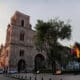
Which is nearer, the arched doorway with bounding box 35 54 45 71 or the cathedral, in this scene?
the cathedral

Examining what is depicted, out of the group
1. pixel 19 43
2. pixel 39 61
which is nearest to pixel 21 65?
pixel 19 43

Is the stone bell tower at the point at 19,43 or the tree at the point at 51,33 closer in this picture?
the tree at the point at 51,33

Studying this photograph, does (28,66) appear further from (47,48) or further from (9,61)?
(47,48)

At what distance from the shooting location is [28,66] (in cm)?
7719

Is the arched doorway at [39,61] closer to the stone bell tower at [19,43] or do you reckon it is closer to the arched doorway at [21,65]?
the stone bell tower at [19,43]

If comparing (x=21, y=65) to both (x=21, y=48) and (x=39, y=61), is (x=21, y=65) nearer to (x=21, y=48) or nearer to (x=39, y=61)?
(x=21, y=48)

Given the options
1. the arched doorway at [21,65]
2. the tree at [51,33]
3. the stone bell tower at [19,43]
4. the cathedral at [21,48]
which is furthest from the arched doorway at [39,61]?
the tree at [51,33]

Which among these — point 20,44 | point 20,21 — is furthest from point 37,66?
point 20,21

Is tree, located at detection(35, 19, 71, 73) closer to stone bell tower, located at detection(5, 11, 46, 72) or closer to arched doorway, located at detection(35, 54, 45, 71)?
stone bell tower, located at detection(5, 11, 46, 72)

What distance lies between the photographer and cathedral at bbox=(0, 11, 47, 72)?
245 feet

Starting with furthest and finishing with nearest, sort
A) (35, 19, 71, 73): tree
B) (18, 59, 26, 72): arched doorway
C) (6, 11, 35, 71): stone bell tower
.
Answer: (18, 59, 26, 72): arched doorway, (6, 11, 35, 71): stone bell tower, (35, 19, 71, 73): tree

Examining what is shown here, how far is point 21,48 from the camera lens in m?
78.1

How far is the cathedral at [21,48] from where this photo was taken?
74688 mm

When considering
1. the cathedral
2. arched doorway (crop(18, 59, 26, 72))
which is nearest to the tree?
the cathedral
